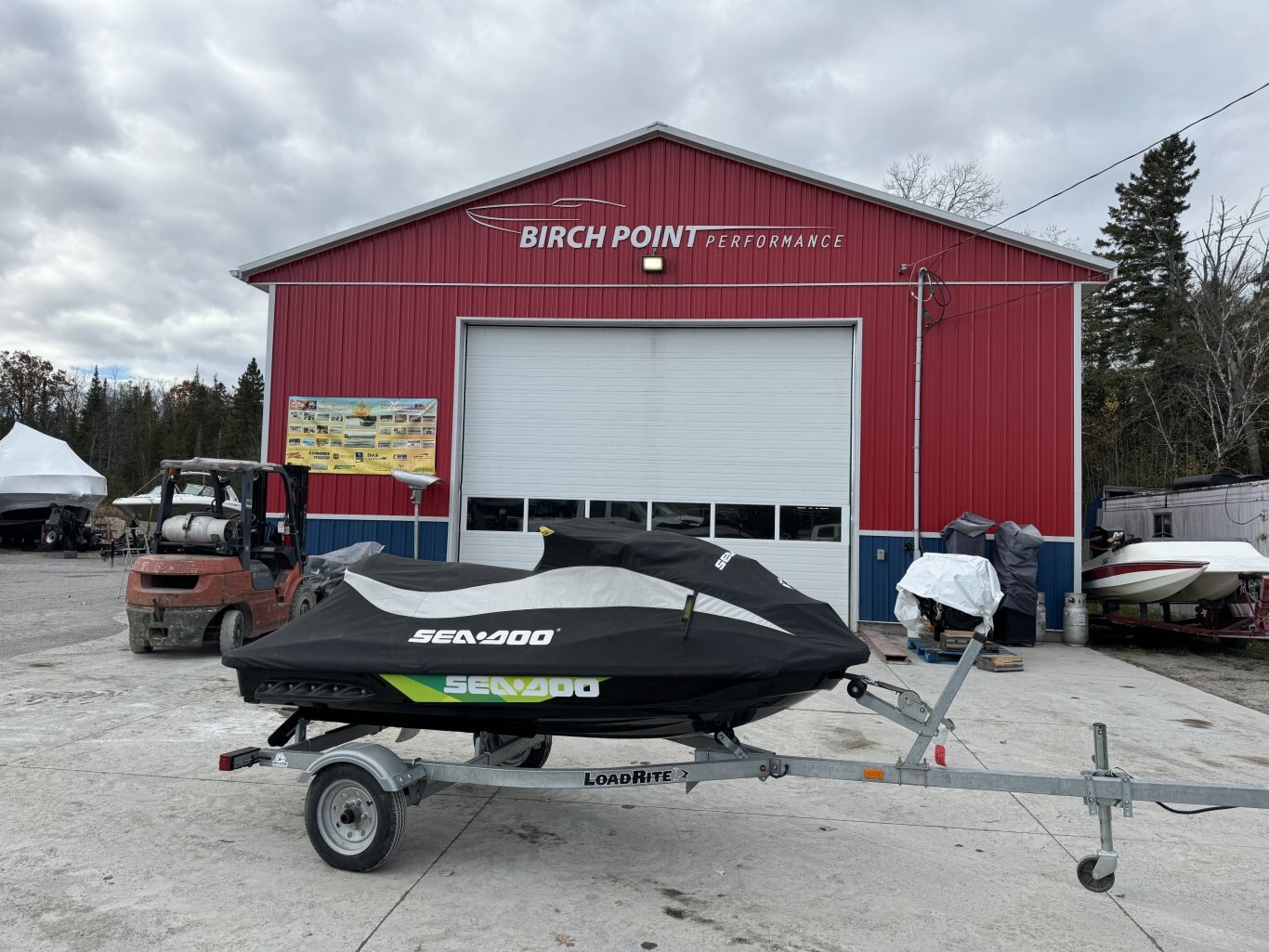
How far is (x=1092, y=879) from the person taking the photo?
3.58 metres

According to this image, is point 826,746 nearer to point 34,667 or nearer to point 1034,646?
point 1034,646

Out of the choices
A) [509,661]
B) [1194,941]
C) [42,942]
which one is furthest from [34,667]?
[1194,941]

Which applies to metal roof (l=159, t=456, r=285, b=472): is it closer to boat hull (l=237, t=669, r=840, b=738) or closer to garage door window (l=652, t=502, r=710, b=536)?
garage door window (l=652, t=502, r=710, b=536)

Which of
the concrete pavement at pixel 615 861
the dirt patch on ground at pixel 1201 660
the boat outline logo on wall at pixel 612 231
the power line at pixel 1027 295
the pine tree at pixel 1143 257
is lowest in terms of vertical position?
the dirt patch on ground at pixel 1201 660

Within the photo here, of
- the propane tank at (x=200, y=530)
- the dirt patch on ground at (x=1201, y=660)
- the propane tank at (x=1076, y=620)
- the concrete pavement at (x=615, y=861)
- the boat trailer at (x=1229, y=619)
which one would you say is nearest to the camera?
the concrete pavement at (x=615, y=861)

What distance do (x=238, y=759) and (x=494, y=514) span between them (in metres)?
9.10

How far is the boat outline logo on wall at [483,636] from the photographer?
379cm

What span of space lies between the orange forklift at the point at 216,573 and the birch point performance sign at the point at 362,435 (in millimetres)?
2756

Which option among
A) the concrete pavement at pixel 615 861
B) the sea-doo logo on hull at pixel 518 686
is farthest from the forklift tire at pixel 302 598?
the sea-doo logo on hull at pixel 518 686

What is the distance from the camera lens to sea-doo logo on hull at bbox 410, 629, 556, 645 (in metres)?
3.79

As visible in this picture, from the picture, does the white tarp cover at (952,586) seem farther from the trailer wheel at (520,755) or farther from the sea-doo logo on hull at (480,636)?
the sea-doo logo on hull at (480,636)

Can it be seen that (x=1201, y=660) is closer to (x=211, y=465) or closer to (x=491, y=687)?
(x=491, y=687)

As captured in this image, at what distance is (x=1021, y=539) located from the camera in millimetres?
11398

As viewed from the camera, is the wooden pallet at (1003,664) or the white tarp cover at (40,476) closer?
the wooden pallet at (1003,664)
